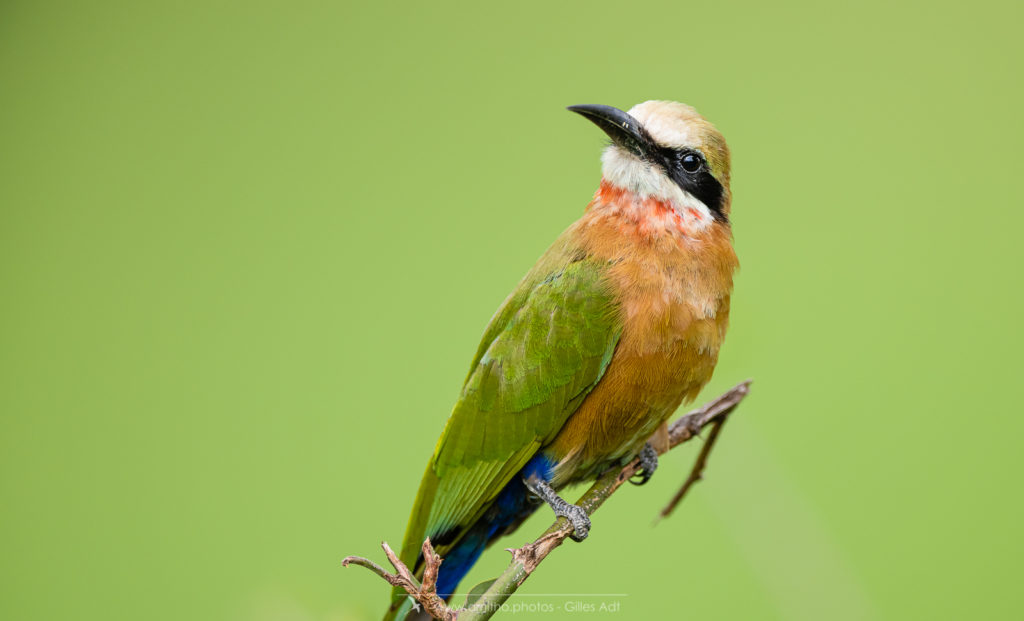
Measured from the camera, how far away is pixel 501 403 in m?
1.94

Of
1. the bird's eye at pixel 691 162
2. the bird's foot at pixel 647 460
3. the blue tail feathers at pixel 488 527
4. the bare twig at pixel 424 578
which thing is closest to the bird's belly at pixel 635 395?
the blue tail feathers at pixel 488 527

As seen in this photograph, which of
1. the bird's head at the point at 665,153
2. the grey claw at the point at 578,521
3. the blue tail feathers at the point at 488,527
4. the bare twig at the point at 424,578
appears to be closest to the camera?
the bare twig at the point at 424,578

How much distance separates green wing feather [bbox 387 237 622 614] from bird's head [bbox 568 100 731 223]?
0.23 metres

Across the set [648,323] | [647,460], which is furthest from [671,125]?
[647,460]

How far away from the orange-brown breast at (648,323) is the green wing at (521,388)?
4 cm

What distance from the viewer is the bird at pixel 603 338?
1857 millimetres

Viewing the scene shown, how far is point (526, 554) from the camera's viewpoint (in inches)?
53.9

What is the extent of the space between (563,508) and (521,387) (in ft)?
0.94

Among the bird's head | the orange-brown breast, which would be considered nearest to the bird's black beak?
the bird's head

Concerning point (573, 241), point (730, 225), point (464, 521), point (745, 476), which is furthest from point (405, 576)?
point (730, 225)

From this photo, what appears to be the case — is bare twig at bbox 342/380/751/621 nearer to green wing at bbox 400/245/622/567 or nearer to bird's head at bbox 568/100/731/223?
green wing at bbox 400/245/622/567

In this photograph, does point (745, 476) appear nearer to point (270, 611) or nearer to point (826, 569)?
point (826, 569)

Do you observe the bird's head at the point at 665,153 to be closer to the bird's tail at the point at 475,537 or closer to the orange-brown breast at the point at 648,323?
the orange-brown breast at the point at 648,323

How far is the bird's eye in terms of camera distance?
1948mm
